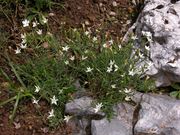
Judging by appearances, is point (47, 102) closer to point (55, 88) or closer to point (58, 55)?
point (55, 88)

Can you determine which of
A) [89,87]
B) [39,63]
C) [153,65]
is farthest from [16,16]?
[153,65]

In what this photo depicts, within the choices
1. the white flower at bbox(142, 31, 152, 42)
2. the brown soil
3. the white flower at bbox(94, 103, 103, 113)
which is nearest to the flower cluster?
the white flower at bbox(94, 103, 103, 113)

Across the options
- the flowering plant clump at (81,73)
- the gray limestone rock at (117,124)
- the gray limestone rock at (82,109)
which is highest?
the flowering plant clump at (81,73)

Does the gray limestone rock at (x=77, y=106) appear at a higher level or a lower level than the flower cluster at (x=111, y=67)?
lower

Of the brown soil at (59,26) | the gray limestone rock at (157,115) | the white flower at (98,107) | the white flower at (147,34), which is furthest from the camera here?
the white flower at (147,34)

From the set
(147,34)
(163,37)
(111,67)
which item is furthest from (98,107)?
(163,37)

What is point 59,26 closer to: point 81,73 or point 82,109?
point 81,73

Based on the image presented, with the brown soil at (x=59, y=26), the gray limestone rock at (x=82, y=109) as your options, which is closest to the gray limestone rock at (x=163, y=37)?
the brown soil at (x=59, y=26)

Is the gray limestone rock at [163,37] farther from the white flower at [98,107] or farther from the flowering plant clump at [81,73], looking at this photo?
the white flower at [98,107]
